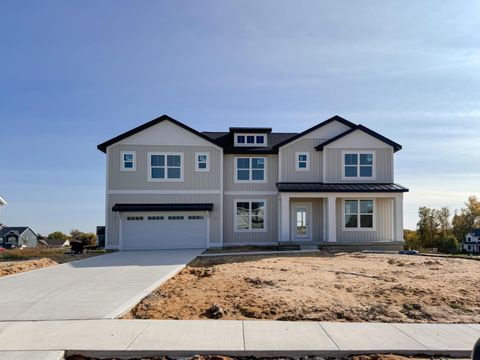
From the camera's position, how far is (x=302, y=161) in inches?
A: 940

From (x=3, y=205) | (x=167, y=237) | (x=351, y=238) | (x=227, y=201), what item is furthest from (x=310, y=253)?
(x=3, y=205)

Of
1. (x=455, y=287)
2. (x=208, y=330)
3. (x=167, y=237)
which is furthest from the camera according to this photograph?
(x=167, y=237)

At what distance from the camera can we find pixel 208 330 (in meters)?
6.40

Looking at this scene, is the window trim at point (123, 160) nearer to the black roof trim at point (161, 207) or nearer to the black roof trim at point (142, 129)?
the black roof trim at point (142, 129)

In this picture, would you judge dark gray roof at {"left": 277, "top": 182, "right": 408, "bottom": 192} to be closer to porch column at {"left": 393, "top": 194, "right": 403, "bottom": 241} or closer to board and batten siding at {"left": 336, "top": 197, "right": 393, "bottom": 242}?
porch column at {"left": 393, "top": 194, "right": 403, "bottom": 241}

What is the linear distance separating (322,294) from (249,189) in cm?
1489

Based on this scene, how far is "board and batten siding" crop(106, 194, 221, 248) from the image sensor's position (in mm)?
22734

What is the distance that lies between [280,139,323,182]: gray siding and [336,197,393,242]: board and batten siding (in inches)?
82.9

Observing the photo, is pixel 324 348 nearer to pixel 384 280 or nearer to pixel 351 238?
pixel 384 280

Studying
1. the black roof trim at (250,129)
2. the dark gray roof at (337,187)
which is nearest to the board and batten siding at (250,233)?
the dark gray roof at (337,187)

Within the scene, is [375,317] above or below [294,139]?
below

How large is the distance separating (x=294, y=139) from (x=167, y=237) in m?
9.39

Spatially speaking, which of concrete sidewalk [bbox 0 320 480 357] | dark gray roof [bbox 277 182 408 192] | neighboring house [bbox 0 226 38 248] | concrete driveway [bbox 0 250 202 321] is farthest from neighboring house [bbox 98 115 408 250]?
neighboring house [bbox 0 226 38 248]

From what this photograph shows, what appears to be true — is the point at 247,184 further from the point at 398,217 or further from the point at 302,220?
the point at 398,217
